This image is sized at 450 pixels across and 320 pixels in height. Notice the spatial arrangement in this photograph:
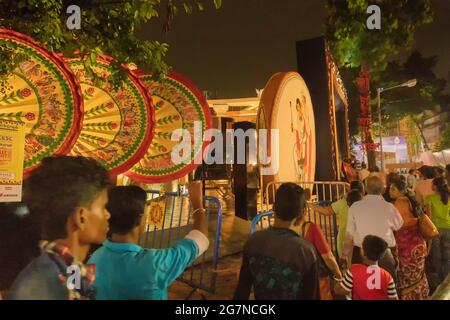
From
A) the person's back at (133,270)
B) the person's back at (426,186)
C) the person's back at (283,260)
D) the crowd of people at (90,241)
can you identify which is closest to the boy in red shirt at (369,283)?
the person's back at (283,260)

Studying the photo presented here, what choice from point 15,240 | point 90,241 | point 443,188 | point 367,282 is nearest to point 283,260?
point 367,282

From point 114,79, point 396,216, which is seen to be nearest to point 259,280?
point 396,216

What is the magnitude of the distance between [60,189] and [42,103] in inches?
29.9

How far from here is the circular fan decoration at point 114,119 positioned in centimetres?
303

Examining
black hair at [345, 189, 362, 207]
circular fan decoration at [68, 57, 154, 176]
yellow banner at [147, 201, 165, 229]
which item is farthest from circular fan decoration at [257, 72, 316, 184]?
circular fan decoration at [68, 57, 154, 176]

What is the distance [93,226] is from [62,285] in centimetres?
37

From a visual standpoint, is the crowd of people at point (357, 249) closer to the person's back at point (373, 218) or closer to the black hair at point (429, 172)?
the person's back at point (373, 218)

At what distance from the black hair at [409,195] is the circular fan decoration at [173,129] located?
7.26 feet

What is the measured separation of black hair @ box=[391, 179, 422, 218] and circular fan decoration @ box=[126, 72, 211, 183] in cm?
221

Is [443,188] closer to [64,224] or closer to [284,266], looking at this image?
[284,266]

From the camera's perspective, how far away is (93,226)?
2.07 meters

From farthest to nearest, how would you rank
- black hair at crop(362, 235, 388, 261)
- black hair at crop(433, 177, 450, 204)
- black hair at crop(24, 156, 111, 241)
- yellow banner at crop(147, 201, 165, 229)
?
1. black hair at crop(433, 177, 450, 204)
2. yellow banner at crop(147, 201, 165, 229)
3. black hair at crop(362, 235, 388, 261)
4. black hair at crop(24, 156, 111, 241)

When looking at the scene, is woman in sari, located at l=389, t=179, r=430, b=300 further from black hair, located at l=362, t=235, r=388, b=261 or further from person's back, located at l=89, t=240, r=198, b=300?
person's back, located at l=89, t=240, r=198, b=300

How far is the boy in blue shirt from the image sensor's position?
1.89 meters
